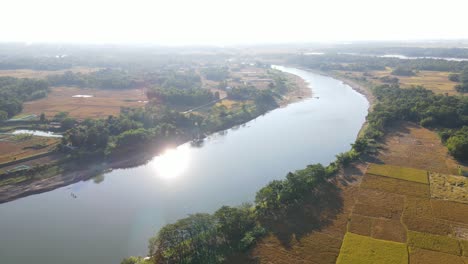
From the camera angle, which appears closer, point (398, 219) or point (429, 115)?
point (398, 219)

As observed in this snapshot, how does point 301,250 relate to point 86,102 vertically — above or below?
below

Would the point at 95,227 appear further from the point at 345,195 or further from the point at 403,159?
the point at 403,159

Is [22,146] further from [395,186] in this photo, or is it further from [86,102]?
[395,186]

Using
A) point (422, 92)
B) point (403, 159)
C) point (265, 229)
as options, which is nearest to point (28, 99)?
point (265, 229)

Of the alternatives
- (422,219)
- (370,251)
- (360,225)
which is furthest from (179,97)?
(370,251)

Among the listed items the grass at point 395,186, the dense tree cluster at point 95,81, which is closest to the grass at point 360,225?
the grass at point 395,186

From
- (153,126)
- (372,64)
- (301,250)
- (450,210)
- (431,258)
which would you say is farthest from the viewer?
(372,64)
